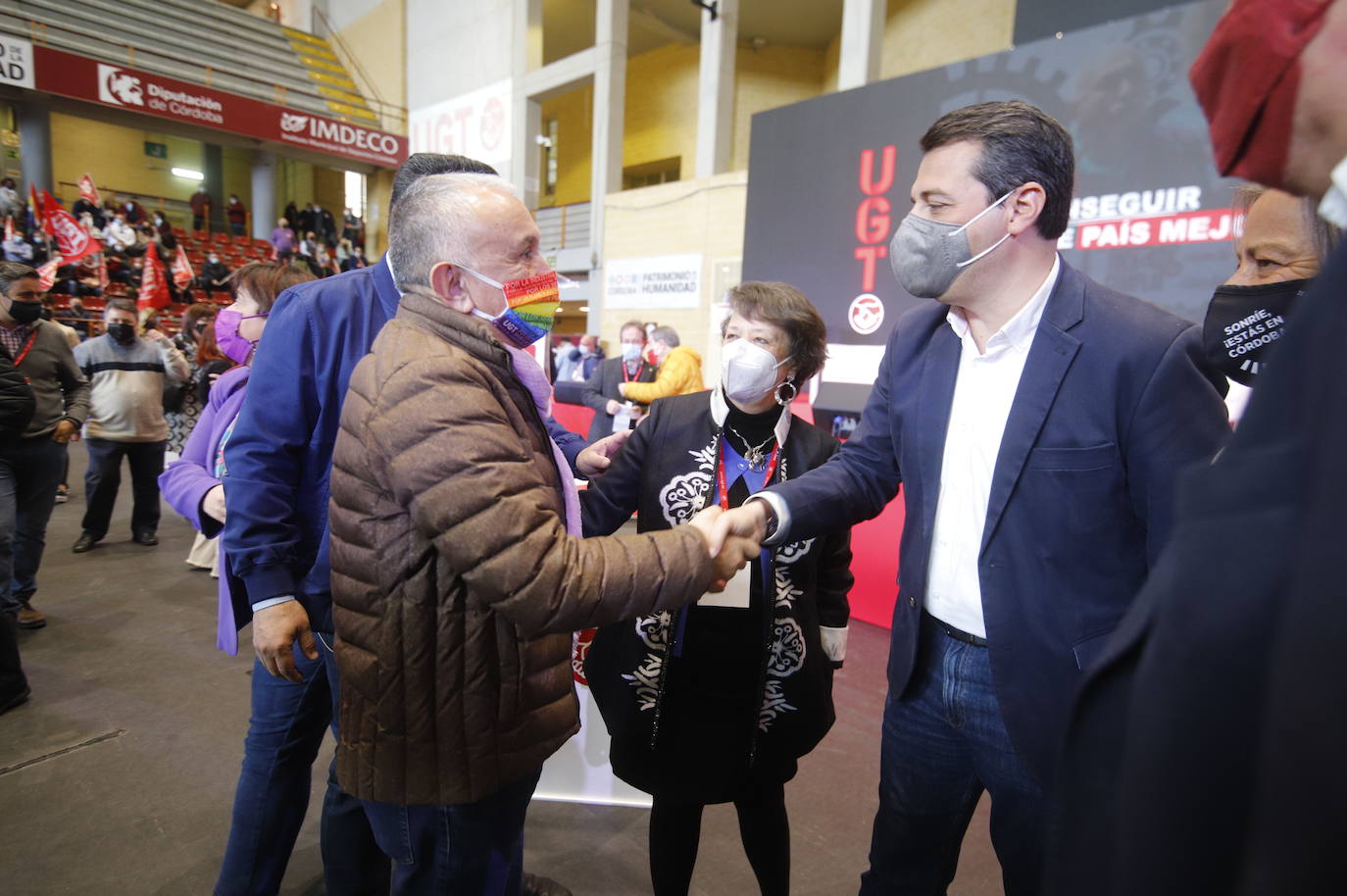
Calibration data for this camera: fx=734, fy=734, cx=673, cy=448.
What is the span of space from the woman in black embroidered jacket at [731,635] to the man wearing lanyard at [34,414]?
3605 mm

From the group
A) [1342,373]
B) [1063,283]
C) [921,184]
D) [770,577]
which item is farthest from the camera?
[770,577]

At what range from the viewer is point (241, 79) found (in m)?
17.8

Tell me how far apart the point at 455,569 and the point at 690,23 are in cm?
1798

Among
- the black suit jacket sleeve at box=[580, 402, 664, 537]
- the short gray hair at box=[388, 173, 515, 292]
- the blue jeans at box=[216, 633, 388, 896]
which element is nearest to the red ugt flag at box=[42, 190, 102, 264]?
the blue jeans at box=[216, 633, 388, 896]

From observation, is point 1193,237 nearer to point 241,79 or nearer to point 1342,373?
point 1342,373

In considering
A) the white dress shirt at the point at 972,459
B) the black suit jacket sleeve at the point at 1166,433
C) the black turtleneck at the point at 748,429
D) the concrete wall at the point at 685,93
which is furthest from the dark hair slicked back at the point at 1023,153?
the concrete wall at the point at 685,93

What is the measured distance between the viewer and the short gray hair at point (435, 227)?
4.48ft

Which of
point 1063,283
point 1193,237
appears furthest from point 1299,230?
point 1193,237

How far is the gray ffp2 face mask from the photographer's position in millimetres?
1460

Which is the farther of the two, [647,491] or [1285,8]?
[647,491]

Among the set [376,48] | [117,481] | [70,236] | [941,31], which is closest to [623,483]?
[117,481]

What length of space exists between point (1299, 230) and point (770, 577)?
1.29m

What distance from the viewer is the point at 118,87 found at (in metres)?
14.7

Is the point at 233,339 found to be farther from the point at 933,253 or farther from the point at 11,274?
the point at 11,274
